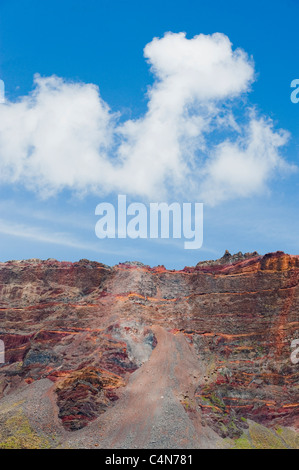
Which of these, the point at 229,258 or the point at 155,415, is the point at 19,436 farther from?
the point at 229,258

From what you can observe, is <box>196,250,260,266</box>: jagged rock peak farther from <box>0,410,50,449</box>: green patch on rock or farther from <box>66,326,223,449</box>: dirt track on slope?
<box>0,410,50,449</box>: green patch on rock

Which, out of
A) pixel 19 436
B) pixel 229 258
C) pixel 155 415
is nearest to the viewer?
pixel 19 436

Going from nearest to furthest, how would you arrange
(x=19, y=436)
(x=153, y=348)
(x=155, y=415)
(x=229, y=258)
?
1. (x=19, y=436)
2. (x=155, y=415)
3. (x=153, y=348)
4. (x=229, y=258)

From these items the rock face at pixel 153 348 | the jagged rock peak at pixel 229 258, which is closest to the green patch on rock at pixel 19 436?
the rock face at pixel 153 348

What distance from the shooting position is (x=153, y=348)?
69188mm

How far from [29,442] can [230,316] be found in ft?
123

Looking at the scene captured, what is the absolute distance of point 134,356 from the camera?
66.9m

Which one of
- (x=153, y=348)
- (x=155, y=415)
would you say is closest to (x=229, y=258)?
(x=153, y=348)

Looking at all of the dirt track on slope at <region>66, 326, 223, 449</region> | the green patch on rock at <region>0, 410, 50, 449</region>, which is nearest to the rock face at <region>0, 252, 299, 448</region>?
the dirt track on slope at <region>66, 326, 223, 449</region>

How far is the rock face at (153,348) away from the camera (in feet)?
185

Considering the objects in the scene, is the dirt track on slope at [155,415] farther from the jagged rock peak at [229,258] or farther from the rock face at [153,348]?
the jagged rock peak at [229,258]
